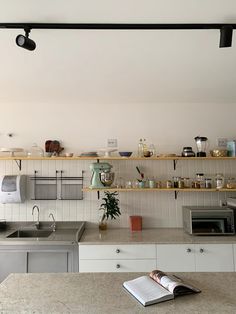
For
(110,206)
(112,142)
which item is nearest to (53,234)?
(110,206)

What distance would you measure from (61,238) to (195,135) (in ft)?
6.75

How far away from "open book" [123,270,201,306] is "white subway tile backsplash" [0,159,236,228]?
174 cm

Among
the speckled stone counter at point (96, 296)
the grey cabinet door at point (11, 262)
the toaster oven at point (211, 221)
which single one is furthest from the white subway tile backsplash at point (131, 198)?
the speckled stone counter at point (96, 296)

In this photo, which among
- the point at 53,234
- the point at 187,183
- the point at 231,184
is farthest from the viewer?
the point at 187,183

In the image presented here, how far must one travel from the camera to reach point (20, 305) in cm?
101

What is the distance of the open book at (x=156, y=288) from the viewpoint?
3.38ft

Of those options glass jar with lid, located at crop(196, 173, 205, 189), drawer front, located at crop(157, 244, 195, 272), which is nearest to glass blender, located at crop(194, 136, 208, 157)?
glass jar with lid, located at crop(196, 173, 205, 189)

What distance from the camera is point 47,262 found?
2346mm

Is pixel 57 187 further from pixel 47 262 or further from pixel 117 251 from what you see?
pixel 117 251

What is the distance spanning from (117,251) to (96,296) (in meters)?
1.25

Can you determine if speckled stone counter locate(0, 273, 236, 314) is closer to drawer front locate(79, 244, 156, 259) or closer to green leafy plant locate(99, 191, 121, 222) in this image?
drawer front locate(79, 244, 156, 259)

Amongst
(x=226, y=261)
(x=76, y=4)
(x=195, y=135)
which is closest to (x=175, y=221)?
(x=226, y=261)

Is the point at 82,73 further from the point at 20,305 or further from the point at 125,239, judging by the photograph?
the point at 20,305

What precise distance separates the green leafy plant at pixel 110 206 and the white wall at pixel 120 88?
0.13 m
